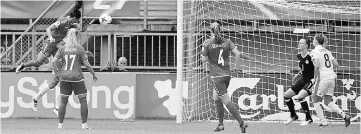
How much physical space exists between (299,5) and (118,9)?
385cm

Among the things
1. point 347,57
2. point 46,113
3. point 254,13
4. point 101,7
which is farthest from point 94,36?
point 347,57

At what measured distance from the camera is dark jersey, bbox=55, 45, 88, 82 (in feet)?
46.0

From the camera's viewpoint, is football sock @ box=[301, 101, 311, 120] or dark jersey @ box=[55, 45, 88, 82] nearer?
dark jersey @ box=[55, 45, 88, 82]

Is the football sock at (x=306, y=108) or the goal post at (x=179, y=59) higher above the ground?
the goal post at (x=179, y=59)

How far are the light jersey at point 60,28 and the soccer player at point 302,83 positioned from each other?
4.29 m

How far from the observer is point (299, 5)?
699 inches

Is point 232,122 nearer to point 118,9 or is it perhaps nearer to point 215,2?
point 215,2

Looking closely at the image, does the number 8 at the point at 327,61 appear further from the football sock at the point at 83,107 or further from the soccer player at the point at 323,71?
the football sock at the point at 83,107

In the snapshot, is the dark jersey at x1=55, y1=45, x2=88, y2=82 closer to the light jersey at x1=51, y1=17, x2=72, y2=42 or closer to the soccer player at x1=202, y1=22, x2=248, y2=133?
the soccer player at x1=202, y1=22, x2=248, y2=133

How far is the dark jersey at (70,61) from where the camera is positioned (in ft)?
46.0

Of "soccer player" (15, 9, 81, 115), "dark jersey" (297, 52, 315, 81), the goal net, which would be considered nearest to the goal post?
the goal net

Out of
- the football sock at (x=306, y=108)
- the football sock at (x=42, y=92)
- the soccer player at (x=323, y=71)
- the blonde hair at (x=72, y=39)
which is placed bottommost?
the football sock at (x=306, y=108)

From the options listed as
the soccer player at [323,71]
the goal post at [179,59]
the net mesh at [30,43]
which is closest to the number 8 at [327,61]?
the soccer player at [323,71]

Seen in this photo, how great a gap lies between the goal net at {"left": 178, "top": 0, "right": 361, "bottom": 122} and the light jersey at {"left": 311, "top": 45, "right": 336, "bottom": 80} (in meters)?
1.82
